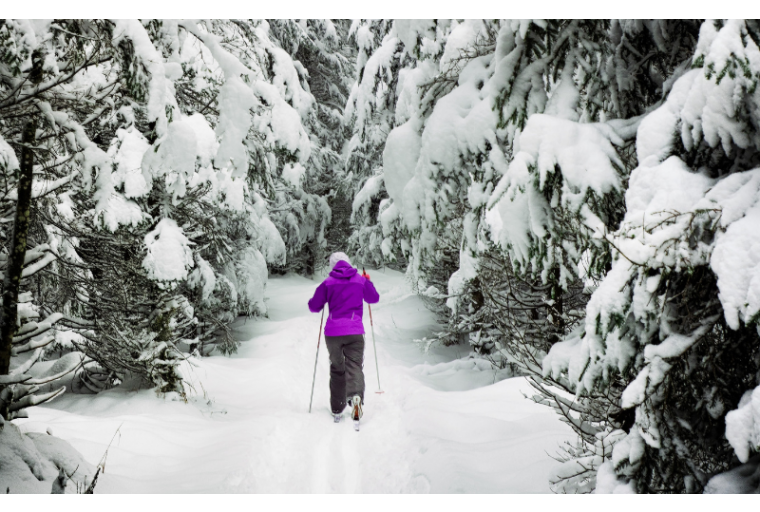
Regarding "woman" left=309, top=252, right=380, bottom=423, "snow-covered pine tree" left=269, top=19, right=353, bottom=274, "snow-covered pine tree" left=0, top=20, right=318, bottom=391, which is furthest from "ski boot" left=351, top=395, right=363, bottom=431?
"snow-covered pine tree" left=269, top=19, right=353, bottom=274

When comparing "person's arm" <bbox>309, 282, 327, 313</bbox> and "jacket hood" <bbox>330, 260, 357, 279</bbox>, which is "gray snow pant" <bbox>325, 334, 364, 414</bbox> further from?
"jacket hood" <bbox>330, 260, 357, 279</bbox>

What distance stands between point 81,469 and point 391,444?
297 cm

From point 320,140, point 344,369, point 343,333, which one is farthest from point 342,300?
point 320,140

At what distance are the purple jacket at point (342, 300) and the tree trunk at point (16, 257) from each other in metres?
3.20

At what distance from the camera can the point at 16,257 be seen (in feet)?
10.8

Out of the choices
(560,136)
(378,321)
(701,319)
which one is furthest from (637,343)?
(378,321)

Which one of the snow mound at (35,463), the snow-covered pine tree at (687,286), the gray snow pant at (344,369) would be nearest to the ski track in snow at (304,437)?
the snow mound at (35,463)

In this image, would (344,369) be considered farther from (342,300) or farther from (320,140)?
(320,140)

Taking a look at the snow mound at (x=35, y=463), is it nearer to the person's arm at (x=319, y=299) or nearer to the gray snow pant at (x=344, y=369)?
the gray snow pant at (x=344, y=369)

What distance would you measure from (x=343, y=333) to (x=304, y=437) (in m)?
1.36

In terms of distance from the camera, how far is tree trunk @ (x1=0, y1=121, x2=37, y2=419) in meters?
3.22

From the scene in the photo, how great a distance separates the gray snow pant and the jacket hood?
31.5 inches

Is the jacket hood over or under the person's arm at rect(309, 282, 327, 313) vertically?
over

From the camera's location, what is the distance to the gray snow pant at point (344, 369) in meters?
5.86
